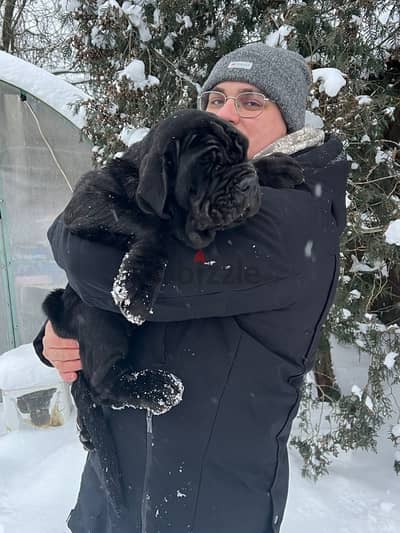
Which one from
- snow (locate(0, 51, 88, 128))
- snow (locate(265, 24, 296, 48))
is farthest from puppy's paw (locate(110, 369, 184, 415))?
snow (locate(0, 51, 88, 128))

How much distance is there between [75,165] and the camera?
430 centimetres

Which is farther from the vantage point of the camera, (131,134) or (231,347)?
(131,134)

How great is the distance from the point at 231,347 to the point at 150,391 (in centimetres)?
22

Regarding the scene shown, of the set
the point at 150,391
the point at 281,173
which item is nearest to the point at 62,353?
the point at 150,391

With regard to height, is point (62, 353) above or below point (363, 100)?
below

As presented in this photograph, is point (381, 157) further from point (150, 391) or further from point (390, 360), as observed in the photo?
point (150, 391)

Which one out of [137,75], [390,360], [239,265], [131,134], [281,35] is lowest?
[390,360]

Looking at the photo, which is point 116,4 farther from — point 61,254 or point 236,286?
point 236,286

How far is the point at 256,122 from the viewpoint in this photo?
4.86ft

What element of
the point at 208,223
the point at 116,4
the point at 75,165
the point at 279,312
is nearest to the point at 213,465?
the point at 279,312

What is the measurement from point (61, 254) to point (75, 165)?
3.21m

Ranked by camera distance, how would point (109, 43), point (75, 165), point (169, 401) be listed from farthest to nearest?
point (75, 165) < point (109, 43) < point (169, 401)

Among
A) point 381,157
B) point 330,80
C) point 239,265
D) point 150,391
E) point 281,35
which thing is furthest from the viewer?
point 381,157

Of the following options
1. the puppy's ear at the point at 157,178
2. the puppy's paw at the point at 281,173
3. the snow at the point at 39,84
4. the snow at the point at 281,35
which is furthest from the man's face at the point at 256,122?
the snow at the point at 39,84
